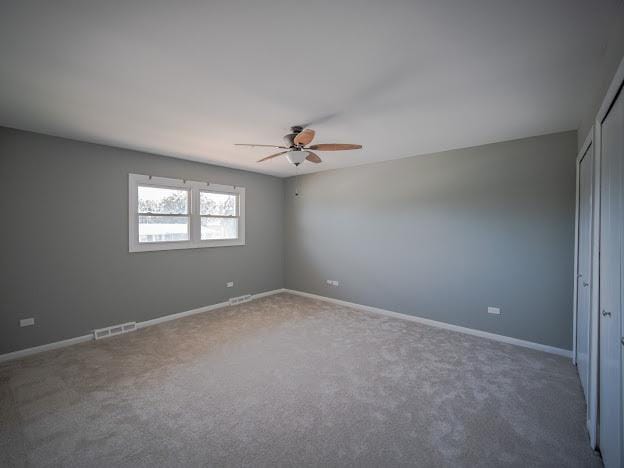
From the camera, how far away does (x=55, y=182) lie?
3355mm

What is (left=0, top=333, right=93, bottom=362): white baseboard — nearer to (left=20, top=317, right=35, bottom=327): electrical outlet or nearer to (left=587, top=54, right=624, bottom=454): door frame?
(left=20, top=317, right=35, bottom=327): electrical outlet

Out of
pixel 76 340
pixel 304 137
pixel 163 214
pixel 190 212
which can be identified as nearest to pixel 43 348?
pixel 76 340

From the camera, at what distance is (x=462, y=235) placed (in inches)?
→ 153

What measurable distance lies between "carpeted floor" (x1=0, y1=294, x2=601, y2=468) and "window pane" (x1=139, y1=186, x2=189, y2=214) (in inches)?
71.0

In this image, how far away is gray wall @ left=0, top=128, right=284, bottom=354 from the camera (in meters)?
3.11

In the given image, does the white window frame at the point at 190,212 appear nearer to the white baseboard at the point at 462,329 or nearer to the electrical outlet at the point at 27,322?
the electrical outlet at the point at 27,322

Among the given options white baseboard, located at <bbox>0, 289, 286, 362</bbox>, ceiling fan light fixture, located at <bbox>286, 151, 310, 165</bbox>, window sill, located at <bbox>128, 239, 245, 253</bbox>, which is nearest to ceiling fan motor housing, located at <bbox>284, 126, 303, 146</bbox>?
ceiling fan light fixture, located at <bbox>286, 151, 310, 165</bbox>

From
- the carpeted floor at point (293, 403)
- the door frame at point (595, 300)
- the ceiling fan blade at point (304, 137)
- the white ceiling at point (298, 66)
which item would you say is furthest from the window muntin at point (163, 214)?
the door frame at point (595, 300)

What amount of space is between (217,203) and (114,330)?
2.41 meters

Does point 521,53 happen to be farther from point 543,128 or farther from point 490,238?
point 490,238

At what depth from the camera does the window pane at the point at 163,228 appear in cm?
412

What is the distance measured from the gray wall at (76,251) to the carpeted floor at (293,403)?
0.46 meters

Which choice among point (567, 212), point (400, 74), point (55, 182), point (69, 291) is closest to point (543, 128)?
point (567, 212)

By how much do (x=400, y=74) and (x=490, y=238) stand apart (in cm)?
263
